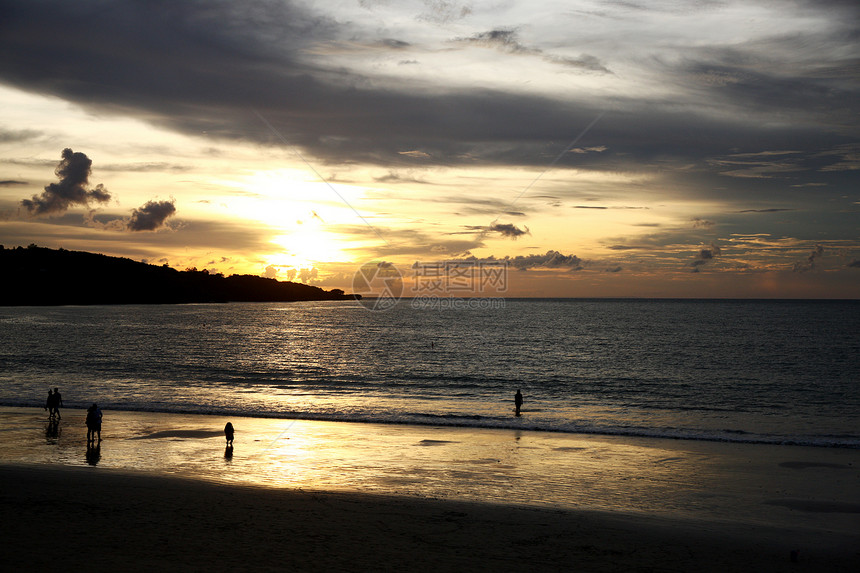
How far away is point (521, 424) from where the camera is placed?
36.2 metres

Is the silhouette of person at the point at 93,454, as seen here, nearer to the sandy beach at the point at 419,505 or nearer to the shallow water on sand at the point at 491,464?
the shallow water on sand at the point at 491,464

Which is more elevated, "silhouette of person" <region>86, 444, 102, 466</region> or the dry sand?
the dry sand

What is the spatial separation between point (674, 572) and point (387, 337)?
105253 mm

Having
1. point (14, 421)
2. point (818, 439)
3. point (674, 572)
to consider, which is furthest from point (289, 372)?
point (674, 572)

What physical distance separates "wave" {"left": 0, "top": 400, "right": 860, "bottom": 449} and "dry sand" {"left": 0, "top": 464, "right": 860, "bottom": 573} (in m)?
15.7

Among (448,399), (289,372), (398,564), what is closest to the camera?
(398,564)

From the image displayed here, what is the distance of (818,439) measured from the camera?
3247cm

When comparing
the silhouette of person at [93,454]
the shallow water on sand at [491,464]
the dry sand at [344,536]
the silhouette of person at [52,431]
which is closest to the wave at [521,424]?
the shallow water on sand at [491,464]

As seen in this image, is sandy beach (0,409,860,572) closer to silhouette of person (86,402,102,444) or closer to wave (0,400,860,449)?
silhouette of person (86,402,102,444)

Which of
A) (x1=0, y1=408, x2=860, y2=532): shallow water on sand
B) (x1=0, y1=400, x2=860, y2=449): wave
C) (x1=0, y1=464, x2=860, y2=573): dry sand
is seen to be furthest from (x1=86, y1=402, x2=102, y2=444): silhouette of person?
(x1=0, y1=400, x2=860, y2=449): wave

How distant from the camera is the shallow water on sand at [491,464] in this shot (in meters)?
20.9

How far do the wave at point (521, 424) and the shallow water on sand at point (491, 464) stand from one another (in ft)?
3.98

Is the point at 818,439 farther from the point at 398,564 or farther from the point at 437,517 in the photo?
the point at 398,564

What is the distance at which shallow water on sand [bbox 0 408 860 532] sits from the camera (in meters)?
20.9
